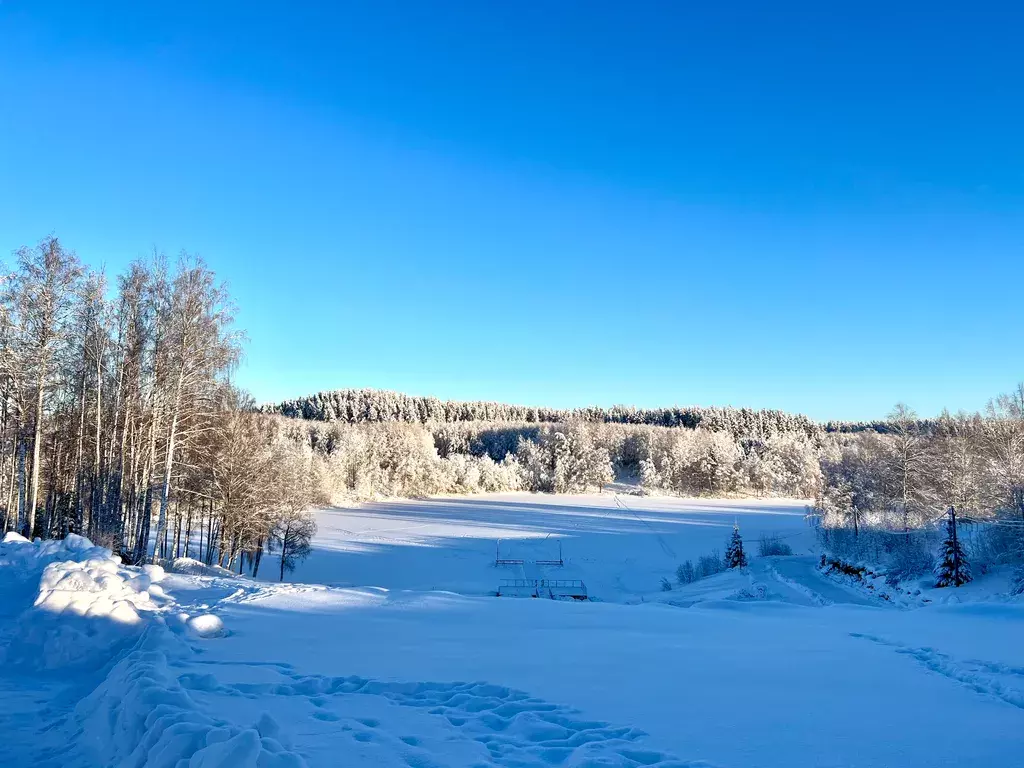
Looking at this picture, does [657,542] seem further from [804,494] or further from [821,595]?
[804,494]

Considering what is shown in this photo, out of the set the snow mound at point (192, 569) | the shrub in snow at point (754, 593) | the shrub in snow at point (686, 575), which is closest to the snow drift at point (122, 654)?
the snow mound at point (192, 569)

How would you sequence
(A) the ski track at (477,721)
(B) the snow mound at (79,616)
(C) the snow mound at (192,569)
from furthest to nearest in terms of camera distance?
1. (C) the snow mound at (192,569)
2. (B) the snow mound at (79,616)
3. (A) the ski track at (477,721)

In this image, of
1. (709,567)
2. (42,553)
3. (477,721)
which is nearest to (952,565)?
(709,567)

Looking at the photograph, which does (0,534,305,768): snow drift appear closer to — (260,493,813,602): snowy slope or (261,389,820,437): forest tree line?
(260,493,813,602): snowy slope

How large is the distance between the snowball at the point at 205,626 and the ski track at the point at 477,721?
62.8 inches

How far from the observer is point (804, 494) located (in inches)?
3415

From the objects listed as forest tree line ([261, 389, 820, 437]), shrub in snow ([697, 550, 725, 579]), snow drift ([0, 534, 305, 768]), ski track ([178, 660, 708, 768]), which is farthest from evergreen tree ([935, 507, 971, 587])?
forest tree line ([261, 389, 820, 437])

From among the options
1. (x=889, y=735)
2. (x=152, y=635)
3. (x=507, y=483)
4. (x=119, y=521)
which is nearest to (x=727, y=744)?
(x=889, y=735)

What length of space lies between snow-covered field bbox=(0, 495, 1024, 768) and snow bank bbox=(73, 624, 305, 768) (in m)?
0.02

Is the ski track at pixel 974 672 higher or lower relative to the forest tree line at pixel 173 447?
lower

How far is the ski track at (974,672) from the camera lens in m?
6.42

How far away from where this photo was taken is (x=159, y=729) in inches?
174

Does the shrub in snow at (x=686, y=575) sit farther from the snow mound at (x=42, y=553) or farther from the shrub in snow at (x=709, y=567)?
the snow mound at (x=42, y=553)

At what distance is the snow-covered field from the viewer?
4578 millimetres
